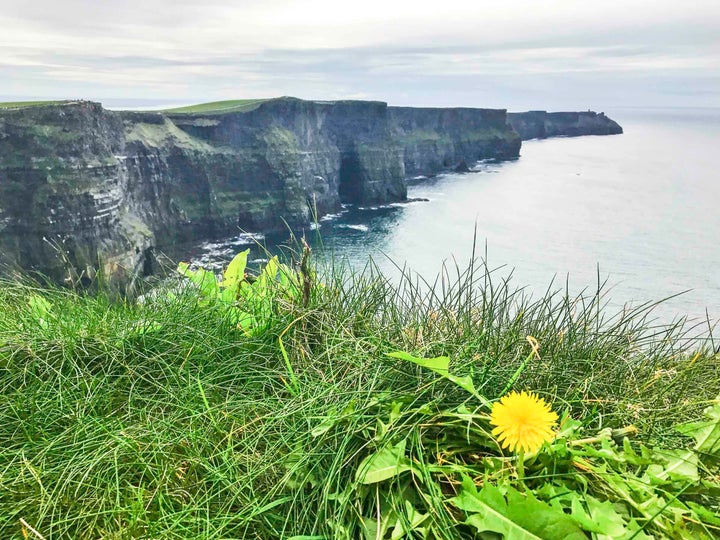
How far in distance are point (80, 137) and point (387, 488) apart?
146 ft

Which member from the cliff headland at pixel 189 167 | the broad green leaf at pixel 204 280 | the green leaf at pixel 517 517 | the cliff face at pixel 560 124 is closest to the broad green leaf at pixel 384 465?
the green leaf at pixel 517 517

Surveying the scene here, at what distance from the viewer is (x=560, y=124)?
472 feet

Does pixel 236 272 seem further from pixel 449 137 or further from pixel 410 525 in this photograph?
pixel 449 137

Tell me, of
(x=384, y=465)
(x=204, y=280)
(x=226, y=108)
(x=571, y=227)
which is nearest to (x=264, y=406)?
(x=384, y=465)

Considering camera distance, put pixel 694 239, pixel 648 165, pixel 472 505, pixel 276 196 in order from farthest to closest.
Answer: pixel 648 165
pixel 276 196
pixel 694 239
pixel 472 505

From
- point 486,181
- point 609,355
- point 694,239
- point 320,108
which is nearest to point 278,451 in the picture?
point 609,355

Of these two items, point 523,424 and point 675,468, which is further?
point 675,468

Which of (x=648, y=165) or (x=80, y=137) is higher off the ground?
(x=80, y=137)

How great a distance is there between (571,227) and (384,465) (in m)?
59.4

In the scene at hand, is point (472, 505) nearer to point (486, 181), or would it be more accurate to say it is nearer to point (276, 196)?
point (276, 196)

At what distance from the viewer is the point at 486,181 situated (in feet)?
279

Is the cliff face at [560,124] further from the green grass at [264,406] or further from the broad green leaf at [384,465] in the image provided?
the broad green leaf at [384,465]

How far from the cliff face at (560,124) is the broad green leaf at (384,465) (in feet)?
465

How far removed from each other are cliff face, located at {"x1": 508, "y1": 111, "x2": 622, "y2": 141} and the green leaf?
Answer: 466 ft
